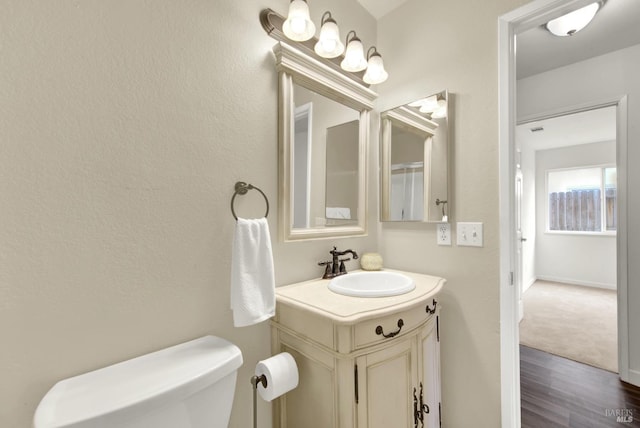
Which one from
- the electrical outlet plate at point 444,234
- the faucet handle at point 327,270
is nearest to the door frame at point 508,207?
the electrical outlet plate at point 444,234

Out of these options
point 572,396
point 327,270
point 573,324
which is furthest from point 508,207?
point 573,324

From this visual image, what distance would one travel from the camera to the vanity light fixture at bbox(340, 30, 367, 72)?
4.70 ft

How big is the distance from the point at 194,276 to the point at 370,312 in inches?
25.8

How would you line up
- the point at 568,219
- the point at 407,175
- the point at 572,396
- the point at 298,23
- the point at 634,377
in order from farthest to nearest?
the point at 568,219
the point at 634,377
the point at 572,396
the point at 407,175
the point at 298,23

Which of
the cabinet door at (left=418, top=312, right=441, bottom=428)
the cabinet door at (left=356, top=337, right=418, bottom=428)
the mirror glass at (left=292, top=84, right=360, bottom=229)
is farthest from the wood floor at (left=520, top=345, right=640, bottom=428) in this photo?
the mirror glass at (left=292, top=84, right=360, bottom=229)

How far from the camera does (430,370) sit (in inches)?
50.1

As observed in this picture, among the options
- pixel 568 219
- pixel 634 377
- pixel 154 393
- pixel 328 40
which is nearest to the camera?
pixel 154 393

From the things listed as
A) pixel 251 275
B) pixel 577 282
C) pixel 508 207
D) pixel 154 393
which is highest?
pixel 508 207

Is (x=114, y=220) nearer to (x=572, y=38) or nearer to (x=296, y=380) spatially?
(x=296, y=380)

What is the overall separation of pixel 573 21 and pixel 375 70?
1.41 meters

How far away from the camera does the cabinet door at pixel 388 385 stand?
944mm

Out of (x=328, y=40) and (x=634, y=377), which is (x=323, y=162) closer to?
(x=328, y=40)

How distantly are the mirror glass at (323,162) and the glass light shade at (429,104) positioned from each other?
1.25 feet

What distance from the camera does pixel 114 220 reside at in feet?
2.75
